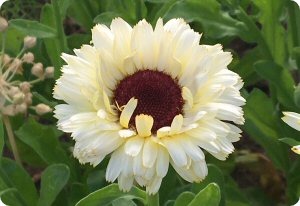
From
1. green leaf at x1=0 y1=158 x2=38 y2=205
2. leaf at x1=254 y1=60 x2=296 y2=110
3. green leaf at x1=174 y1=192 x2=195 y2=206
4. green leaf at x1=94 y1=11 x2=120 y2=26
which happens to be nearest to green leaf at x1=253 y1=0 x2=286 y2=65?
leaf at x1=254 y1=60 x2=296 y2=110

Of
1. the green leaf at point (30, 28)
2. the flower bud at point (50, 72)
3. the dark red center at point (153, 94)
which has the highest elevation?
the dark red center at point (153, 94)

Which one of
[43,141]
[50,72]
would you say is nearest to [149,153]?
[50,72]

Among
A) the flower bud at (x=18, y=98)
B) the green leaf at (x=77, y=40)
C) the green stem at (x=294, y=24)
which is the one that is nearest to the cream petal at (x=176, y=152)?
the flower bud at (x=18, y=98)

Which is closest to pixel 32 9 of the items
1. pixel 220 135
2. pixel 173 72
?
pixel 173 72

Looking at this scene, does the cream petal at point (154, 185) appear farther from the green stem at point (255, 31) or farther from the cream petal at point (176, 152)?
the green stem at point (255, 31)

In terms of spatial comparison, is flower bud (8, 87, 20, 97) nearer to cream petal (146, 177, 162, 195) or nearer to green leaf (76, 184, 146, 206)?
green leaf (76, 184, 146, 206)

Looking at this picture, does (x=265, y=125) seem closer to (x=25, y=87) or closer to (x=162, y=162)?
(x=25, y=87)
